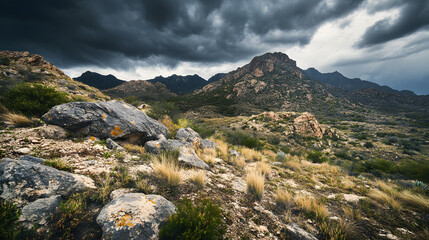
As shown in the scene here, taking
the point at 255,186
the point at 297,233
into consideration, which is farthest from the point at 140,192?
the point at 297,233

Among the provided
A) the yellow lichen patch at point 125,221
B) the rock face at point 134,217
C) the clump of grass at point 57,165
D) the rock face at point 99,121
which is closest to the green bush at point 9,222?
the rock face at point 134,217

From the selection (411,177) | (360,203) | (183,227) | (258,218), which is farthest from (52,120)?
(411,177)

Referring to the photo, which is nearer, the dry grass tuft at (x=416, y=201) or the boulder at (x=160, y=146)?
the dry grass tuft at (x=416, y=201)

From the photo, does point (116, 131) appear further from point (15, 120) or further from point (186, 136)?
point (186, 136)

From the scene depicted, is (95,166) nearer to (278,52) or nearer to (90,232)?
(90,232)

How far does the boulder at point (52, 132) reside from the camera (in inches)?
162

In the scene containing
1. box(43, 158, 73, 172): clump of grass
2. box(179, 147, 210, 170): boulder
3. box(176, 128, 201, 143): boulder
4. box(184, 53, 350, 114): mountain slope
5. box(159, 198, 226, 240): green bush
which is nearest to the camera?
box(159, 198, 226, 240): green bush

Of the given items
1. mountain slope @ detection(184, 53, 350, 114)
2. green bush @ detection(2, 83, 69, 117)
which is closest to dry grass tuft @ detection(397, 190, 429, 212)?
green bush @ detection(2, 83, 69, 117)

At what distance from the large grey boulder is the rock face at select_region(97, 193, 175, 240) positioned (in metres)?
0.96

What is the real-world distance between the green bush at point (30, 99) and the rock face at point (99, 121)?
4.81 ft

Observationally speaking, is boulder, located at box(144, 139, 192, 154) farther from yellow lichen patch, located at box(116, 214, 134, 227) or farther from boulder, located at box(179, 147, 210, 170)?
yellow lichen patch, located at box(116, 214, 134, 227)

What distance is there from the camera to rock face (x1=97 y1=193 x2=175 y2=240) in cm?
186

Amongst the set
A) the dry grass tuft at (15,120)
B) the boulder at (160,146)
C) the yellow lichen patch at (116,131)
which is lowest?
A: the boulder at (160,146)

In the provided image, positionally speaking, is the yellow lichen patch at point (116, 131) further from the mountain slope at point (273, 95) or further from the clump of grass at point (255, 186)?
the mountain slope at point (273, 95)
